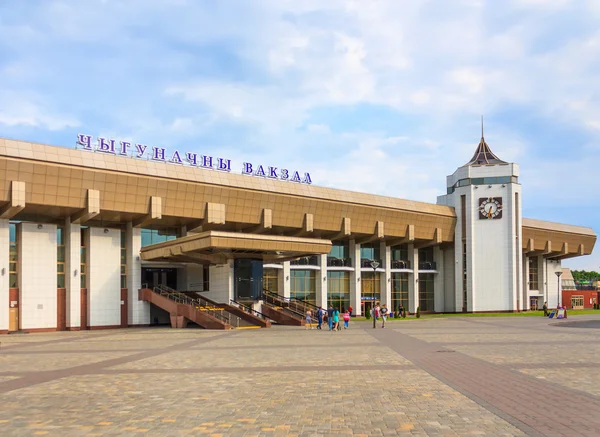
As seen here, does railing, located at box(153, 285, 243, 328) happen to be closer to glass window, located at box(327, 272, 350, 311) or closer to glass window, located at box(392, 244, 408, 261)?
glass window, located at box(327, 272, 350, 311)

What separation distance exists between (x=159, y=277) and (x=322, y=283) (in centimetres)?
1879

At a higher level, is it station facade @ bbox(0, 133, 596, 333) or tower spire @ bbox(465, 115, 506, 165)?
tower spire @ bbox(465, 115, 506, 165)

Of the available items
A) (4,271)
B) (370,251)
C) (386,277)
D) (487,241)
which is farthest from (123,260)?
(487,241)

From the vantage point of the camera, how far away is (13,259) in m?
45.6

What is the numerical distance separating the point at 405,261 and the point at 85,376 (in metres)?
61.6

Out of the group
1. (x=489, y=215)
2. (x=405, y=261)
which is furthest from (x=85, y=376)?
(x=489, y=215)

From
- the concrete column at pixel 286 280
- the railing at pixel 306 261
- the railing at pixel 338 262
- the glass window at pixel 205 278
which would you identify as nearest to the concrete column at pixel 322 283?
the railing at pixel 306 261

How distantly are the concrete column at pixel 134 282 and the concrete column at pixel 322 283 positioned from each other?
2133 cm

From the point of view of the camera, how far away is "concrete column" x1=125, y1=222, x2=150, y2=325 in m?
50.6

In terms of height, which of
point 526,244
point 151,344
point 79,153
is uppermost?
point 79,153

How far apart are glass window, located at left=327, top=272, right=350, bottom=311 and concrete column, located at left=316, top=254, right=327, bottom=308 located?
297 centimetres

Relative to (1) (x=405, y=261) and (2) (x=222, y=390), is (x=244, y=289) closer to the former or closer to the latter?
(1) (x=405, y=261)

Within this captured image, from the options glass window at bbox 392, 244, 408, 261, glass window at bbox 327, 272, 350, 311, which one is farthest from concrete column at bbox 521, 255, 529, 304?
glass window at bbox 327, 272, 350, 311

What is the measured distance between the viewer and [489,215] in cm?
7812
